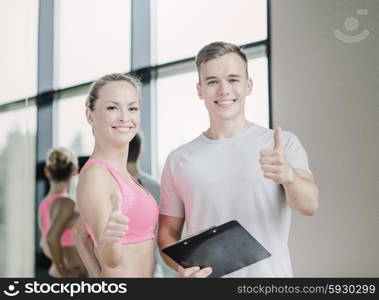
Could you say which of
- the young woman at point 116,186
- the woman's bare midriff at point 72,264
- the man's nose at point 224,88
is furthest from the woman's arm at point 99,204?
the man's nose at point 224,88

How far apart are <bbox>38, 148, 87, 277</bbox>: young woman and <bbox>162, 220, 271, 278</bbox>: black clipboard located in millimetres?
404

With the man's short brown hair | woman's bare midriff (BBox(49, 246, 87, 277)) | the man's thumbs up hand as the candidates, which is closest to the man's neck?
the man's short brown hair

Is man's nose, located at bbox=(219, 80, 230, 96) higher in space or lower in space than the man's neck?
higher

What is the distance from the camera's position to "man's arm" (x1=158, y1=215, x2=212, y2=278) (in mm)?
1331

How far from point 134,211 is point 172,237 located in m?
0.15

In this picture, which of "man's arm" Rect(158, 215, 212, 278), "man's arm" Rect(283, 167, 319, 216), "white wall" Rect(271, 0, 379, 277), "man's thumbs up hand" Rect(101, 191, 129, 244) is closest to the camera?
"man's thumbs up hand" Rect(101, 191, 129, 244)

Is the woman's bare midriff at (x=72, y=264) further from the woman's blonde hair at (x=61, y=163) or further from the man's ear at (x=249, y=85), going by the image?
the man's ear at (x=249, y=85)

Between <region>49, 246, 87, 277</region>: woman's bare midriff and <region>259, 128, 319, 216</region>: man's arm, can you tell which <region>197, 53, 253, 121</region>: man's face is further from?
<region>49, 246, 87, 277</region>: woman's bare midriff

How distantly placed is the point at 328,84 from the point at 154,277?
2.36 ft

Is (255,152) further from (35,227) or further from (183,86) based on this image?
(35,227)

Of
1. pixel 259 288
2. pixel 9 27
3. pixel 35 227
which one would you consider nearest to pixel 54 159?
pixel 35 227

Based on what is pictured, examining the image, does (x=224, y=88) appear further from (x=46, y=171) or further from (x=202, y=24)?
(x=46, y=171)

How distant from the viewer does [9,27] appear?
1665mm

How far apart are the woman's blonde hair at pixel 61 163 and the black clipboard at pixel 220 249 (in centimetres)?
43
